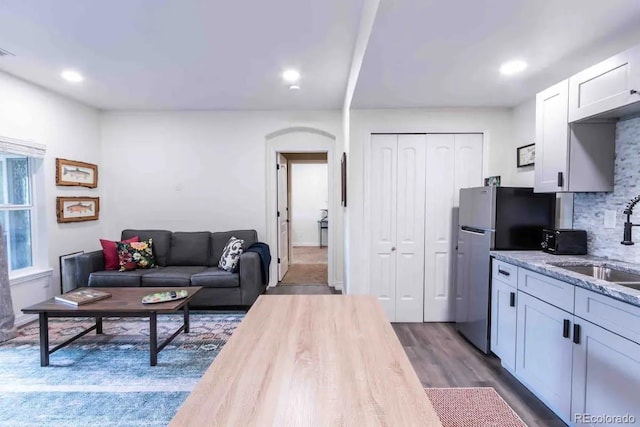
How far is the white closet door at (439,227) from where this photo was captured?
11.4 ft

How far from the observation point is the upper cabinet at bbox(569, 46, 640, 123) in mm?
1761

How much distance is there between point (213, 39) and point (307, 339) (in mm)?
2423

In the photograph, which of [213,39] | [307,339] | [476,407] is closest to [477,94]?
[213,39]

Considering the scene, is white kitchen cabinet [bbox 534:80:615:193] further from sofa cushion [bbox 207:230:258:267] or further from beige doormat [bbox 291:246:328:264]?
beige doormat [bbox 291:246:328:264]

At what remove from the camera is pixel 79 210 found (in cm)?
424

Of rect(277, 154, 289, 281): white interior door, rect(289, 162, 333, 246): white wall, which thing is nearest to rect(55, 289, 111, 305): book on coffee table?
rect(277, 154, 289, 281): white interior door

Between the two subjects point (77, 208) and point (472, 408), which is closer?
point (472, 408)

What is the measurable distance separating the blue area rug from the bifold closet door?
1.76 metres

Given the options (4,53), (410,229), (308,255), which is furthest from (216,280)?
(308,255)

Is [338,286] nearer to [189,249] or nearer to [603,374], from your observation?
[189,249]

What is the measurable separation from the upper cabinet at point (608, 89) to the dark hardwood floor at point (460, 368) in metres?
1.89

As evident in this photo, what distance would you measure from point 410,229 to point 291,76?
2026 millimetres

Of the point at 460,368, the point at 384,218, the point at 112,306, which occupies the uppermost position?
the point at 384,218

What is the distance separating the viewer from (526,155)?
3160mm
